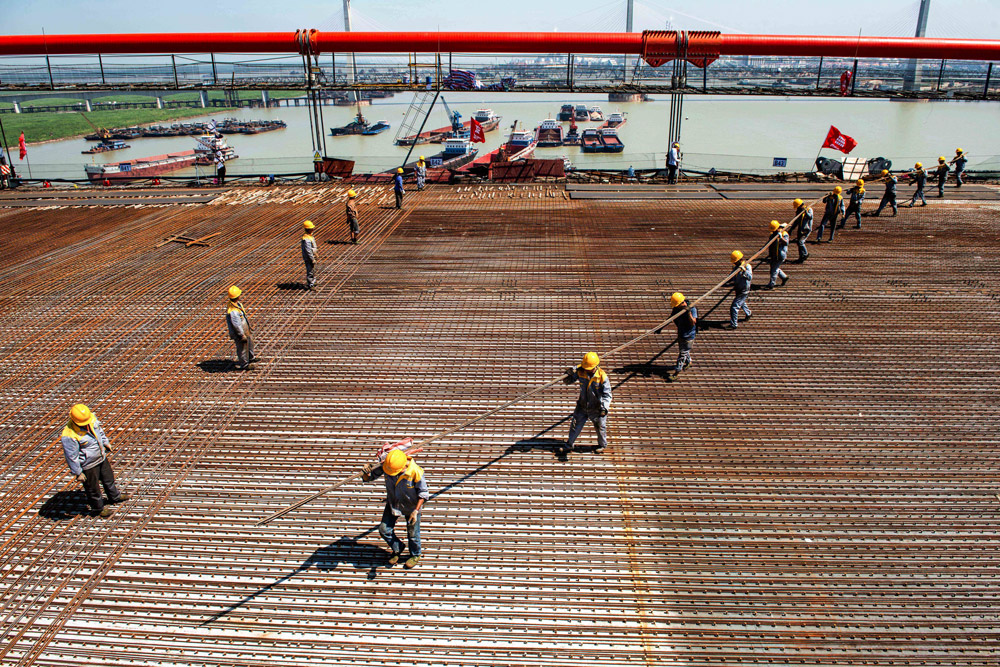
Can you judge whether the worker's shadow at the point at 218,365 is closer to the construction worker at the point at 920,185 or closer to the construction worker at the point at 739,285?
the construction worker at the point at 739,285

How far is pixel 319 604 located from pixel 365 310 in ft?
25.3

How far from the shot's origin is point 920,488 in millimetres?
7285

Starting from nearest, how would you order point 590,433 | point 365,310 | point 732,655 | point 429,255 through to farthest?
1. point 732,655
2. point 590,433
3. point 365,310
4. point 429,255

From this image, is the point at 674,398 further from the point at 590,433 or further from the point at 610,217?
the point at 610,217

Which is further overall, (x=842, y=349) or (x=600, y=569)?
(x=842, y=349)

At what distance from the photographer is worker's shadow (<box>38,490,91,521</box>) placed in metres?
7.04

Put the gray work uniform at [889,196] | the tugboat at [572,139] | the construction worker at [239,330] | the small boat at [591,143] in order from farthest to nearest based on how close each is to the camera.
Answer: the tugboat at [572,139] < the small boat at [591,143] < the gray work uniform at [889,196] < the construction worker at [239,330]

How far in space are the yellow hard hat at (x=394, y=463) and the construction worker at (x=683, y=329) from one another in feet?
17.2

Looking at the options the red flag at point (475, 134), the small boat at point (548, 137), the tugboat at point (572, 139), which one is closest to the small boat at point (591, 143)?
the tugboat at point (572, 139)

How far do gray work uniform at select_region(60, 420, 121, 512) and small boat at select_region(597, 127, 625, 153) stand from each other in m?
52.7

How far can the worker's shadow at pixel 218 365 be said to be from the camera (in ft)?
34.1

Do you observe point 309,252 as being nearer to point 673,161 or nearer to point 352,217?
point 352,217

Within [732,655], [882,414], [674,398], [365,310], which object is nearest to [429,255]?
[365,310]

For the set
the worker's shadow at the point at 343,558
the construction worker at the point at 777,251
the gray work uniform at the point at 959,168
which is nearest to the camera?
the worker's shadow at the point at 343,558
